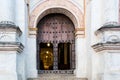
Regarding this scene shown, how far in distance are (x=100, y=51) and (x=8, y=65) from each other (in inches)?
128

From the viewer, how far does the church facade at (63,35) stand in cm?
1145

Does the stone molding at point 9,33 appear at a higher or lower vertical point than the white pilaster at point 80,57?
higher

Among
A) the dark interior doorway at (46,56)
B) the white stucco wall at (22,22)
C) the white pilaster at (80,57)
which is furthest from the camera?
the dark interior doorway at (46,56)

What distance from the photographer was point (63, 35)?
1513cm

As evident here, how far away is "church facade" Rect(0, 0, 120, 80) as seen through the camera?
11.5 meters

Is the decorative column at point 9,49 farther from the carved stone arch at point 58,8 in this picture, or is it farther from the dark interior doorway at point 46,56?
the dark interior doorway at point 46,56

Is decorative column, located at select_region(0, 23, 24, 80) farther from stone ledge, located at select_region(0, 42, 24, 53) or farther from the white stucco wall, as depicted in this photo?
the white stucco wall

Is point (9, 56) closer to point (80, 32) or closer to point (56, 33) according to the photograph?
point (80, 32)

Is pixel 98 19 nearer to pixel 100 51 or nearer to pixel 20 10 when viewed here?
pixel 100 51

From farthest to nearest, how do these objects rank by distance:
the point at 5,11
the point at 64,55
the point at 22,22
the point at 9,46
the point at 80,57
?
the point at 64,55 → the point at 80,57 → the point at 22,22 → the point at 5,11 → the point at 9,46

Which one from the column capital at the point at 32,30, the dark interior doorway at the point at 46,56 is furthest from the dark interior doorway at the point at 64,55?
the column capital at the point at 32,30

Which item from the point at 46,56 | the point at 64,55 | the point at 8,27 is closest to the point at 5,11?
the point at 8,27

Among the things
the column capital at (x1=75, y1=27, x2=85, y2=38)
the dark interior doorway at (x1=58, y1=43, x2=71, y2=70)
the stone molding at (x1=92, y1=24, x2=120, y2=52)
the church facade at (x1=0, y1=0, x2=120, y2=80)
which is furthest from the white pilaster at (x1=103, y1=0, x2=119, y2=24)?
the dark interior doorway at (x1=58, y1=43, x2=71, y2=70)

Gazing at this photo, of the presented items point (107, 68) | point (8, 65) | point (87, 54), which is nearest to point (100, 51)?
point (107, 68)
